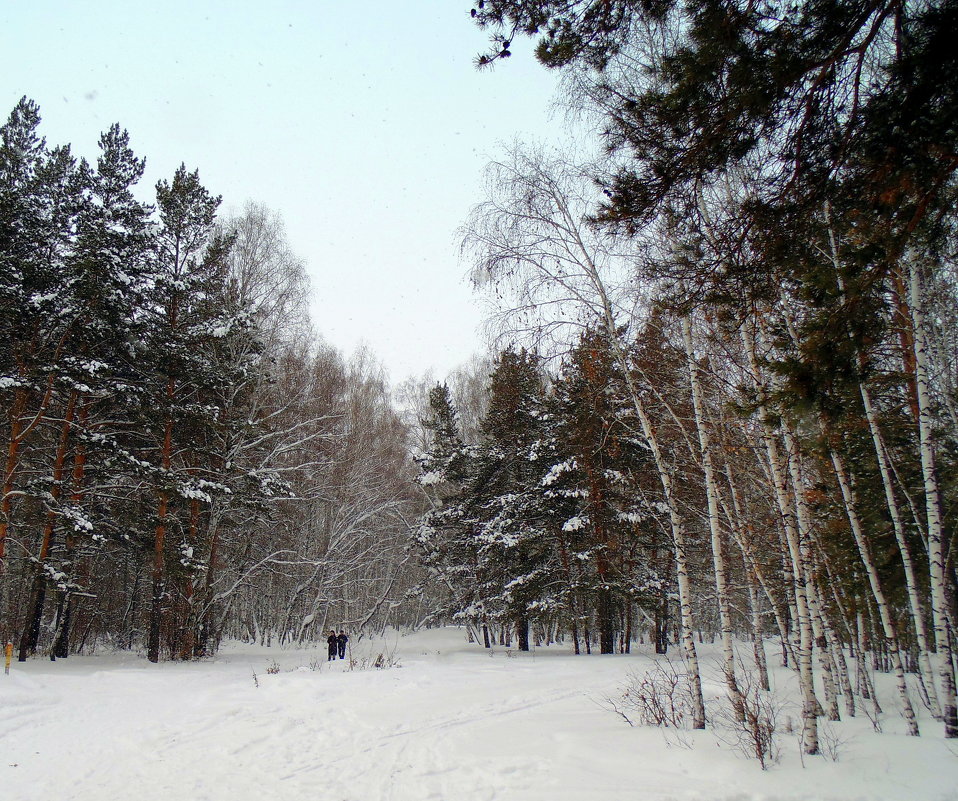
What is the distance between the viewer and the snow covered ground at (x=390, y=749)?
4.91 metres

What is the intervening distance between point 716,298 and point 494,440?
1797 centimetres

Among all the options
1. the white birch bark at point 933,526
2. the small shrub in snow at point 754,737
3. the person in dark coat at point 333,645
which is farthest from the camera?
the person in dark coat at point 333,645

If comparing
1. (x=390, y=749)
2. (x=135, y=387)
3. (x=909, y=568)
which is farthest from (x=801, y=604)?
(x=135, y=387)

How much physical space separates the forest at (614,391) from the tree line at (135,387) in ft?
0.33

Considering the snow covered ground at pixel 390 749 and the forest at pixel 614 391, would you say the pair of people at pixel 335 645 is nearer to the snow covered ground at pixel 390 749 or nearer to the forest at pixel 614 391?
the forest at pixel 614 391

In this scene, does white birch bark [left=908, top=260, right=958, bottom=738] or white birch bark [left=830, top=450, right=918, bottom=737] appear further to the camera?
white birch bark [left=830, top=450, right=918, bottom=737]

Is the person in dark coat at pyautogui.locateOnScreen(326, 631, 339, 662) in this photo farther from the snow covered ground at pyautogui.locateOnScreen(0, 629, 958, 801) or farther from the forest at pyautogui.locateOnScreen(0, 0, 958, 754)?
the snow covered ground at pyautogui.locateOnScreen(0, 629, 958, 801)

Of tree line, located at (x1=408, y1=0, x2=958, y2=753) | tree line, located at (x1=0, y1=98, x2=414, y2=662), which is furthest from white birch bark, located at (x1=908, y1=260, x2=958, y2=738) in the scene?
tree line, located at (x1=0, y1=98, x2=414, y2=662)

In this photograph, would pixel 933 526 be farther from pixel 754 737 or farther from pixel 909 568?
pixel 754 737

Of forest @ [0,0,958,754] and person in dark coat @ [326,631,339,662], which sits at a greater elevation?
forest @ [0,0,958,754]

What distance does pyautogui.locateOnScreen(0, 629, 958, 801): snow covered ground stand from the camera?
4910 mm

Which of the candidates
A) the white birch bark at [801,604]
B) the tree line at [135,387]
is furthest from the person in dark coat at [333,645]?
the white birch bark at [801,604]

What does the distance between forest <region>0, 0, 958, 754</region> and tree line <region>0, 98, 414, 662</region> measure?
0.33 feet

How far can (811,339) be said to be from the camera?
4.03 metres
